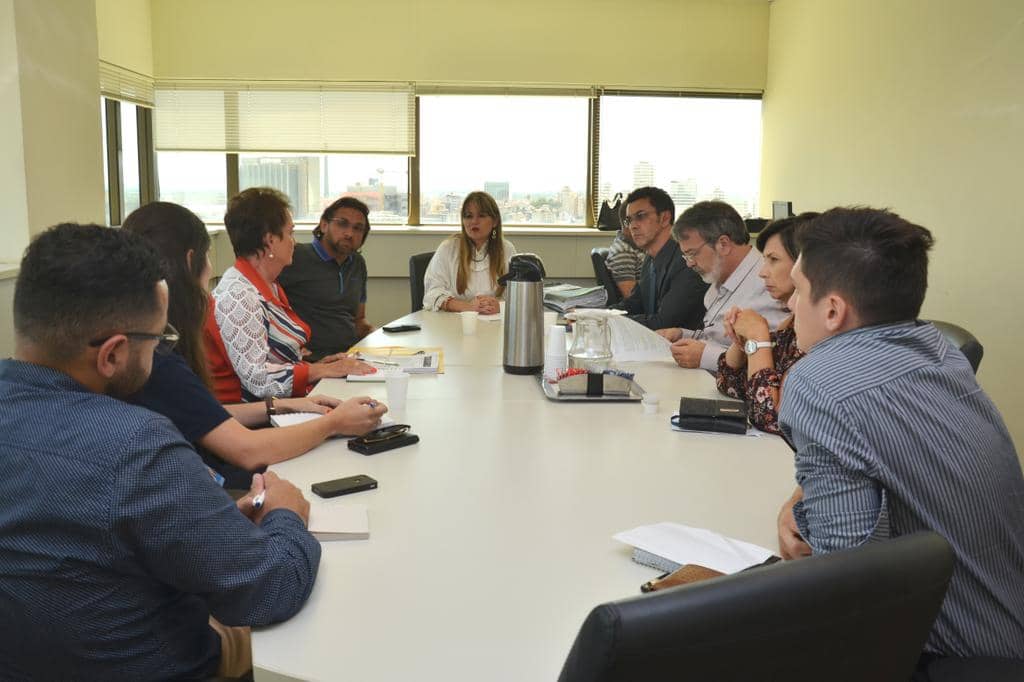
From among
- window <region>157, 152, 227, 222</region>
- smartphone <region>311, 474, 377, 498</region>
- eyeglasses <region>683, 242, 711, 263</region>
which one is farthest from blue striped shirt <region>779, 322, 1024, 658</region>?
window <region>157, 152, 227, 222</region>

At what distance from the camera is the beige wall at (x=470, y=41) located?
6762 mm

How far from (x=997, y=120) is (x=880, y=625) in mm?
3790

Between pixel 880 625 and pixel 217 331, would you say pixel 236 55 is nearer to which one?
pixel 217 331

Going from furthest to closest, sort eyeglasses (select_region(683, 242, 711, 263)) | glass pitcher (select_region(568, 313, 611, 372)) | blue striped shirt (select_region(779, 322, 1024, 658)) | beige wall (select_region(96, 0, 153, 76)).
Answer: beige wall (select_region(96, 0, 153, 76)) → eyeglasses (select_region(683, 242, 711, 263)) → glass pitcher (select_region(568, 313, 611, 372)) → blue striped shirt (select_region(779, 322, 1024, 658))

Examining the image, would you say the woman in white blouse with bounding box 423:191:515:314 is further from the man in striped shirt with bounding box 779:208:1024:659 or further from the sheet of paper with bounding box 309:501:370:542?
the man in striped shirt with bounding box 779:208:1024:659

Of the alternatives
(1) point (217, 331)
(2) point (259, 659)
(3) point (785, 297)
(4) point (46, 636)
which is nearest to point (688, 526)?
(2) point (259, 659)

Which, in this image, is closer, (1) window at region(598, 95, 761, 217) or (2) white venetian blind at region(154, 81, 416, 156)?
(2) white venetian blind at region(154, 81, 416, 156)

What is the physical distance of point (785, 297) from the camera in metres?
2.67

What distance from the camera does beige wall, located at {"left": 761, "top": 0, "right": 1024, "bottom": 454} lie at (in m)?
3.92

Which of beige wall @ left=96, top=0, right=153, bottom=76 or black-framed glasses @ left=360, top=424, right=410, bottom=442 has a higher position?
beige wall @ left=96, top=0, right=153, bottom=76

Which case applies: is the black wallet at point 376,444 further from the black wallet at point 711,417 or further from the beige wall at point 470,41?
the beige wall at point 470,41

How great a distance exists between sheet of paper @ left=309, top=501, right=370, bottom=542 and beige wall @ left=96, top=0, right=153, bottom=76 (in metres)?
5.30

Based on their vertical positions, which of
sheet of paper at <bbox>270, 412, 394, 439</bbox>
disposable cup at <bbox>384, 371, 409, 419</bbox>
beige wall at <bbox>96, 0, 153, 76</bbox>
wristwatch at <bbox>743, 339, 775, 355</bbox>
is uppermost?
beige wall at <bbox>96, 0, 153, 76</bbox>

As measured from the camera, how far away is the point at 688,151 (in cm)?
715
